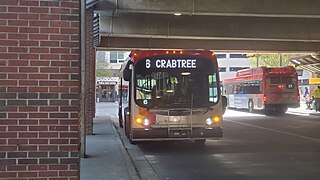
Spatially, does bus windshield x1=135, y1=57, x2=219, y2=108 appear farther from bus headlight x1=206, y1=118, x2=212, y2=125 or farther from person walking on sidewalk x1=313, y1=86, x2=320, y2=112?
person walking on sidewalk x1=313, y1=86, x2=320, y2=112

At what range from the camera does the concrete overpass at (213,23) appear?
18.7 meters

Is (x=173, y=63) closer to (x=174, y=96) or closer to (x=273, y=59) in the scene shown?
(x=174, y=96)

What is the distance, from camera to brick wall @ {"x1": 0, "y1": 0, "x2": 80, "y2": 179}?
5176 mm

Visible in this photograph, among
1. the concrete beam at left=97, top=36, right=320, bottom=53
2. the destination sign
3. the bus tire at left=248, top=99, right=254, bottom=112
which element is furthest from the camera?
the bus tire at left=248, top=99, right=254, bottom=112

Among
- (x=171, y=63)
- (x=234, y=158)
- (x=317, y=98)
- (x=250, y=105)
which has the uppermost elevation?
(x=171, y=63)

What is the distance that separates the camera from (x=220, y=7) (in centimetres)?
1888

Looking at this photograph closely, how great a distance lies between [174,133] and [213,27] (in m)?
13.9

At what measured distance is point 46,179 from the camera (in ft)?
17.0

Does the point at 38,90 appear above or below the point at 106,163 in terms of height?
above

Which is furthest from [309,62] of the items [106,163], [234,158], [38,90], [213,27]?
[38,90]

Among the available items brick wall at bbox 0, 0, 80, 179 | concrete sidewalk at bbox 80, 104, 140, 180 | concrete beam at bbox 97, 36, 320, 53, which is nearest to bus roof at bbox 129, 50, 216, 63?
concrete sidewalk at bbox 80, 104, 140, 180

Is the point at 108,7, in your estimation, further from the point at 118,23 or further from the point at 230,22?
the point at 230,22

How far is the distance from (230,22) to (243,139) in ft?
36.2

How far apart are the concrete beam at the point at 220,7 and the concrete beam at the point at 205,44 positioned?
34.5ft
